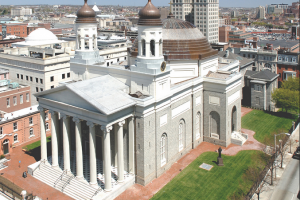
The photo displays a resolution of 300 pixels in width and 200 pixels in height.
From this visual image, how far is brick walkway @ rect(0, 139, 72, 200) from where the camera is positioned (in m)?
40.1

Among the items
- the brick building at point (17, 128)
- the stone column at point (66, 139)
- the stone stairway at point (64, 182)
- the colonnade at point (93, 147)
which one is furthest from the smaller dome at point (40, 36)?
the stone column at point (66, 139)

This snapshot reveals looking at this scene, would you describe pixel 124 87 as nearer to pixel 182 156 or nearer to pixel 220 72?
pixel 182 156

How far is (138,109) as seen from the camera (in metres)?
39.6

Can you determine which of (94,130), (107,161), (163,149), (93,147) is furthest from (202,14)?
(107,161)

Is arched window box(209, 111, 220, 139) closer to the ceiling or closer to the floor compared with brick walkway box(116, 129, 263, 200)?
closer to the ceiling

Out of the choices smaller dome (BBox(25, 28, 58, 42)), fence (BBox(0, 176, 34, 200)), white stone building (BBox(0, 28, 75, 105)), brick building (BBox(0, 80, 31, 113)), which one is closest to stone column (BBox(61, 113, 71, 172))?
fence (BBox(0, 176, 34, 200))

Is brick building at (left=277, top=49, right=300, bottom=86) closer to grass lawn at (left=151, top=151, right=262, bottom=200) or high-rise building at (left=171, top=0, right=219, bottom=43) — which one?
grass lawn at (left=151, top=151, right=262, bottom=200)

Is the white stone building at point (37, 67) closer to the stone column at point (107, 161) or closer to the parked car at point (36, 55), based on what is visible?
the parked car at point (36, 55)

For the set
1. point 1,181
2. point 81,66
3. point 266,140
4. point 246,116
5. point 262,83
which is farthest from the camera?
point 262,83

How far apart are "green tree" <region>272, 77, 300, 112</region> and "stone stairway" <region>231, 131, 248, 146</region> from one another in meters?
16.9

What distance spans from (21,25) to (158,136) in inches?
6424

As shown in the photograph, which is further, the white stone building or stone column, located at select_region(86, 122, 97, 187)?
the white stone building

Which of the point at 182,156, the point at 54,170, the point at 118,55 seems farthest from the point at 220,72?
the point at 118,55

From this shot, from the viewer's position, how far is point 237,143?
5400 cm
